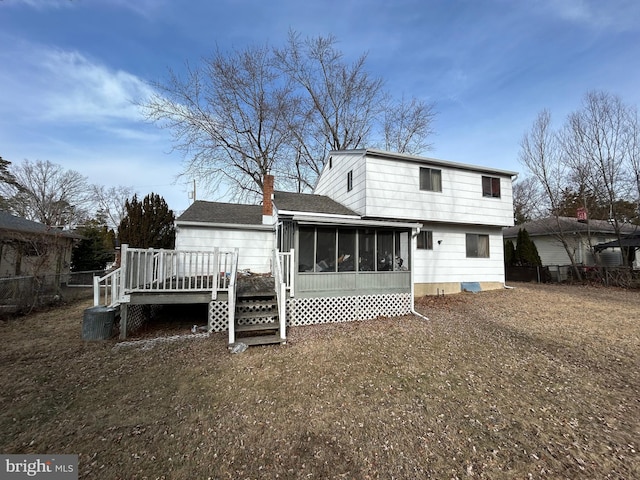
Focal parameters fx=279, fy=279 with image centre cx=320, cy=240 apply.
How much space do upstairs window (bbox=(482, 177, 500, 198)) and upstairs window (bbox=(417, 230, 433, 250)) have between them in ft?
10.6

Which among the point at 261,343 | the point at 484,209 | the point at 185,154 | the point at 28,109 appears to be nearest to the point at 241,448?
the point at 261,343

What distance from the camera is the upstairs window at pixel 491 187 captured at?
12.7 metres

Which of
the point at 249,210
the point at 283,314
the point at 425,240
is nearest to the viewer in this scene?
the point at 283,314

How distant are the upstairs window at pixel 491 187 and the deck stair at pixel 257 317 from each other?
1089 cm

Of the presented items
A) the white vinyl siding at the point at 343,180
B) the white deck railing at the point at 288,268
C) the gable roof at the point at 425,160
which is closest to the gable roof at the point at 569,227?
the gable roof at the point at 425,160

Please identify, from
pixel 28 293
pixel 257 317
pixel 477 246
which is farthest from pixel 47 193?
pixel 477 246

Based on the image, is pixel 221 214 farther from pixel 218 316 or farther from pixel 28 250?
pixel 28 250

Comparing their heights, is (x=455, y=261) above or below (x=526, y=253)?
below

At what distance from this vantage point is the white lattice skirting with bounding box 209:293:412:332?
268 inches

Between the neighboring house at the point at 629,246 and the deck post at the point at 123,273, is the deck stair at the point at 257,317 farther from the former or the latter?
the neighboring house at the point at 629,246

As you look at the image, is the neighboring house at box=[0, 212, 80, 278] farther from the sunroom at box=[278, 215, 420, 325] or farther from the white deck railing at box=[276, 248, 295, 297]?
the sunroom at box=[278, 215, 420, 325]

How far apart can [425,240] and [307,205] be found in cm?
537

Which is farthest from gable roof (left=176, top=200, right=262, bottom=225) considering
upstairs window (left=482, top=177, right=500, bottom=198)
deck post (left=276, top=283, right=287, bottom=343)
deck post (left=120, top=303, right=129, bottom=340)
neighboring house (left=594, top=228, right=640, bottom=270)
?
neighboring house (left=594, top=228, right=640, bottom=270)

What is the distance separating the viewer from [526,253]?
18.8 metres
